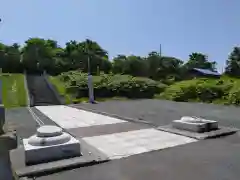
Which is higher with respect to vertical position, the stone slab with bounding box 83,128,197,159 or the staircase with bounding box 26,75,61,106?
the staircase with bounding box 26,75,61,106

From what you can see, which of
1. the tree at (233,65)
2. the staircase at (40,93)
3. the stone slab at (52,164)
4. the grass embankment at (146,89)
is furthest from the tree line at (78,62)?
the stone slab at (52,164)

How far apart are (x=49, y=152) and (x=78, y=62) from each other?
1484 inches

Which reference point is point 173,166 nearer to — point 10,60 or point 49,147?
point 49,147

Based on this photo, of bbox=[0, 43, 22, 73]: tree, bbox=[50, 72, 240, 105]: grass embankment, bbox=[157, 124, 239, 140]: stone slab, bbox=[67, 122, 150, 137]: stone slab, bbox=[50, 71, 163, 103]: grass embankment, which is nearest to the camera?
bbox=[157, 124, 239, 140]: stone slab

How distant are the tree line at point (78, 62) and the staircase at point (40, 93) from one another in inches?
396

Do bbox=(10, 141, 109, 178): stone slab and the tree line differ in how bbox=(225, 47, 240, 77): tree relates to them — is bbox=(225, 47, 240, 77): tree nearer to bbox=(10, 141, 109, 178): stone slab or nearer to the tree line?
the tree line

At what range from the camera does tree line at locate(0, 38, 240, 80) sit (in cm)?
3719

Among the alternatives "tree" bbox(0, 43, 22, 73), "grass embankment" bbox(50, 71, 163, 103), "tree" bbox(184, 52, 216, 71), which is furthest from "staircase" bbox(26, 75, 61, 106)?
"tree" bbox(184, 52, 216, 71)

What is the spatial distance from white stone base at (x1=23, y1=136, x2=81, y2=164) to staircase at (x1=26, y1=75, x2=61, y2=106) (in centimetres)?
1452

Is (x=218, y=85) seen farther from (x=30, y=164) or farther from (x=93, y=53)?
(x=93, y=53)

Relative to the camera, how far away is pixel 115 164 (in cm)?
429

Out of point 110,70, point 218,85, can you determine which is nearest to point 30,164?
point 218,85

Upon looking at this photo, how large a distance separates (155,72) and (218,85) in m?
19.2

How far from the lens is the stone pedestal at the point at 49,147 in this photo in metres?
4.14
